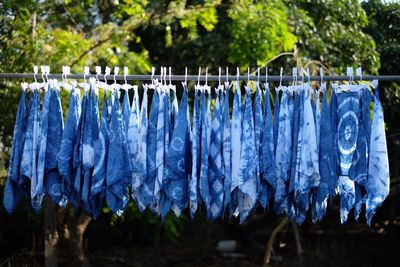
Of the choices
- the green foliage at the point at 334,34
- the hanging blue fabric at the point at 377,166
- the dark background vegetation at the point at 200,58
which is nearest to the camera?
the hanging blue fabric at the point at 377,166

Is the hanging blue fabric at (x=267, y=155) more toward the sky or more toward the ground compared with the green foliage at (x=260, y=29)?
more toward the ground

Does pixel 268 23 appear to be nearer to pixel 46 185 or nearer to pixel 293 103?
pixel 293 103

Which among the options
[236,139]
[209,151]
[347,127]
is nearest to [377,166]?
[347,127]

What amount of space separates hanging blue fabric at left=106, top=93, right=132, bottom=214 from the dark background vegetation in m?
1.90

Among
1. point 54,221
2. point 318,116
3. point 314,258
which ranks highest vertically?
point 318,116

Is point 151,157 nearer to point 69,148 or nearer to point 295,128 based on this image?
point 69,148

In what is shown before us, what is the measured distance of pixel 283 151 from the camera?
9.99 ft

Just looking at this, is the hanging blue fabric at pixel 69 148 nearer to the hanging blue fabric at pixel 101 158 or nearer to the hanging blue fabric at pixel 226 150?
the hanging blue fabric at pixel 101 158

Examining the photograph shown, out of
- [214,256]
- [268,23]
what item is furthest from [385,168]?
[214,256]

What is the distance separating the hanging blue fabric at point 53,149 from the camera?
310 centimetres

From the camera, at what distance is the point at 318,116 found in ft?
10.1

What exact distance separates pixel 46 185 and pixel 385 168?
1.77 metres

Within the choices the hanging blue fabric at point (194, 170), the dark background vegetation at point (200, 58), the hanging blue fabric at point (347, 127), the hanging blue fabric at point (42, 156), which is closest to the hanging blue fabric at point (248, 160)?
the hanging blue fabric at point (194, 170)

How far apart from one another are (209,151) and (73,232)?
3152 mm
